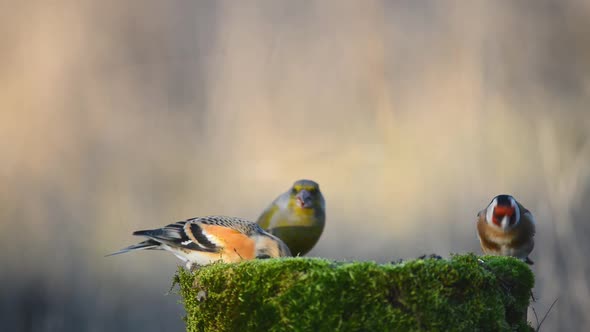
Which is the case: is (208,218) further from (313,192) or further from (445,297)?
(445,297)

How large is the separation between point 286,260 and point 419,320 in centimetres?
39

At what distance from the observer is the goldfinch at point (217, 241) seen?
2.46 metres

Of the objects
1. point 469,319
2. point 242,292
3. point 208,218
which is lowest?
point 469,319

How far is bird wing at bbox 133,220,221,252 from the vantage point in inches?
101

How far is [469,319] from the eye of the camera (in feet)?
6.00

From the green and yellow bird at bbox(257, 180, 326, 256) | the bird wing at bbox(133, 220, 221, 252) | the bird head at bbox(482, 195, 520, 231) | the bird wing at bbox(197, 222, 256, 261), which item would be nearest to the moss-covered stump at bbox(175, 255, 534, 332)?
the bird wing at bbox(197, 222, 256, 261)

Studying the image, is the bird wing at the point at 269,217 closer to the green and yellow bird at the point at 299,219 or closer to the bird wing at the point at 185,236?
the green and yellow bird at the point at 299,219

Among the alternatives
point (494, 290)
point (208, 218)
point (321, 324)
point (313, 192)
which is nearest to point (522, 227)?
point (313, 192)

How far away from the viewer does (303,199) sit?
3.23 metres

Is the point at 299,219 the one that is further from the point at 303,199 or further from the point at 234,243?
the point at 234,243

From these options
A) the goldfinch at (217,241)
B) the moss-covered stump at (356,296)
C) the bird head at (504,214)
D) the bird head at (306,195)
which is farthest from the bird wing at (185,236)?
the bird head at (504,214)

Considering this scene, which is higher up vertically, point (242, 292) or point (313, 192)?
point (313, 192)

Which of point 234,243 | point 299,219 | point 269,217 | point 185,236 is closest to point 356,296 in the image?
point 234,243

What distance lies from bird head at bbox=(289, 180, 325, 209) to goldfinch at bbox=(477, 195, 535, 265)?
77 centimetres
